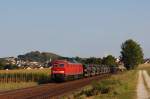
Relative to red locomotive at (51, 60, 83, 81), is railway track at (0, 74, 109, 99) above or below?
below

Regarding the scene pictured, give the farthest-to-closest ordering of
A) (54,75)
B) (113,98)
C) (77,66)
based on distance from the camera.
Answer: (77,66), (54,75), (113,98)

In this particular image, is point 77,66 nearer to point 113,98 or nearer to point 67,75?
point 67,75

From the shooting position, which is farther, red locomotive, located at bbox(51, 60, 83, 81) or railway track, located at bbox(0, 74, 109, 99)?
red locomotive, located at bbox(51, 60, 83, 81)

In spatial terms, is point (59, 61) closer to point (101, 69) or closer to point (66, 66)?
point (66, 66)

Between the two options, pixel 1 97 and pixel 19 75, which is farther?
pixel 19 75

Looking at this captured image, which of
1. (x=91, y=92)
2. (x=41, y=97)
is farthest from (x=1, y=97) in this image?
(x=91, y=92)

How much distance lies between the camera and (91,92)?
37.7 metres

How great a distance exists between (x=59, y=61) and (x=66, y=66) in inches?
48.0

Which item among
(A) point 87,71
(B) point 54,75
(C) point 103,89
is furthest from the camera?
(A) point 87,71

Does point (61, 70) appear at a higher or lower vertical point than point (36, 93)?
higher

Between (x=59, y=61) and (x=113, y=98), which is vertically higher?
(x=59, y=61)

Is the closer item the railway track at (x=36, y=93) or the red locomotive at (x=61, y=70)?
the railway track at (x=36, y=93)

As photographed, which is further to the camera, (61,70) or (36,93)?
(61,70)

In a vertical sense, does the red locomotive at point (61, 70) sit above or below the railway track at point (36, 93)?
above
